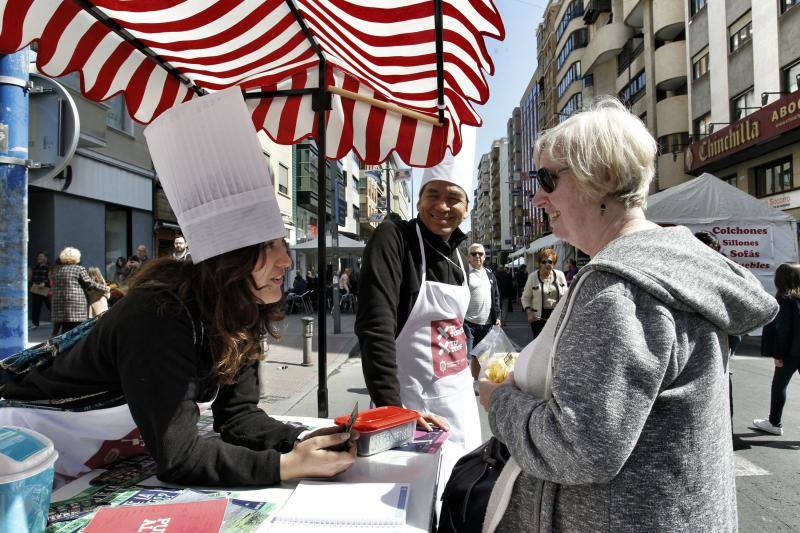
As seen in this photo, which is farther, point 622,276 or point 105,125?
point 105,125

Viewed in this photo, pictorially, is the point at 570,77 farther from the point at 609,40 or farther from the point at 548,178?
the point at 548,178

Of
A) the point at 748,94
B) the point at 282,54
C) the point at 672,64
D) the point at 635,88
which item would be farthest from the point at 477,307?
the point at 635,88

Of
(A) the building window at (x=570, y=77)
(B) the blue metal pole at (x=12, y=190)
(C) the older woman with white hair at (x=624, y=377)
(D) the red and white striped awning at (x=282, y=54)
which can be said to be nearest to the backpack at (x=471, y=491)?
(C) the older woman with white hair at (x=624, y=377)

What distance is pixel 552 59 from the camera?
51.1m

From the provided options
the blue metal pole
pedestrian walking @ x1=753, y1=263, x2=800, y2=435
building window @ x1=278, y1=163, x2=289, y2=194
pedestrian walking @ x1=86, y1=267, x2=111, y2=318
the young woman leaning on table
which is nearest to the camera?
the young woman leaning on table

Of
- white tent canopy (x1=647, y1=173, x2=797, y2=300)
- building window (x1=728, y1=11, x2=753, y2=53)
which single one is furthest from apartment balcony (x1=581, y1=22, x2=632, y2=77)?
white tent canopy (x1=647, y1=173, x2=797, y2=300)

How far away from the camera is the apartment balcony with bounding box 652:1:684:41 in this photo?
24.7m

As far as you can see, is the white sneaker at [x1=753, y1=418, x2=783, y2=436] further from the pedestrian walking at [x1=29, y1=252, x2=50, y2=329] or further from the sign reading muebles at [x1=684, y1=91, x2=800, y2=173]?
the pedestrian walking at [x1=29, y1=252, x2=50, y2=329]

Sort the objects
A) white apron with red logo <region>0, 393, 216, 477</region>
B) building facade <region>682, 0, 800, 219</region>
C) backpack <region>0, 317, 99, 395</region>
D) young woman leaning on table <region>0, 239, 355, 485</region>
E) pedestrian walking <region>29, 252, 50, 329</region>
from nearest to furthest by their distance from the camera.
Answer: young woman leaning on table <region>0, 239, 355, 485</region> < white apron with red logo <region>0, 393, 216, 477</region> < backpack <region>0, 317, 99, 395</region> < pedestrian walking <region>29, 252, 50, 329</region> < building facade <region>682, 0, 800, 219</region>

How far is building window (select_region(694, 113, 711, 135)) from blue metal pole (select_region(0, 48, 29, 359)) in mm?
24811

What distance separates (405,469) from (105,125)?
16.2 metres

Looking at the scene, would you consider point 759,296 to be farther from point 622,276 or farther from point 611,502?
point 611,502

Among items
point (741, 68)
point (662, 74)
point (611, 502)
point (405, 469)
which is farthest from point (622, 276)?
point (662, 74)

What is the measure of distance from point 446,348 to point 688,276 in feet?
4.81
